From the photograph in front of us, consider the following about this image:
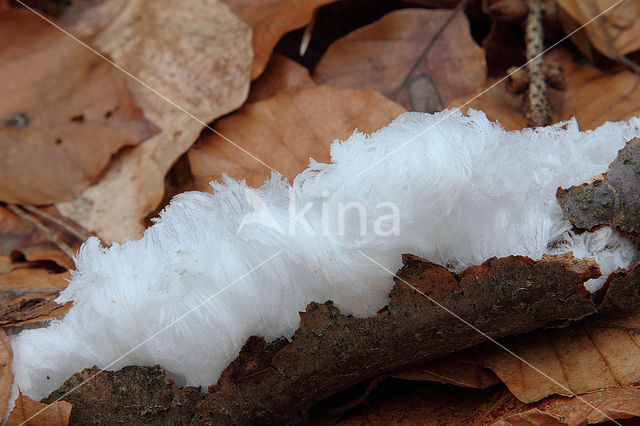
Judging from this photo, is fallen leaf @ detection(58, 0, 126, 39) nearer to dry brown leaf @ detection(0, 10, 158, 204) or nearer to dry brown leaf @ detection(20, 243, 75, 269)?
dry brown leaf @ detection(0, 10, 158, 204)

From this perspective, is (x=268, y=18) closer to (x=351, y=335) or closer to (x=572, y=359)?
(x=351, y=335)

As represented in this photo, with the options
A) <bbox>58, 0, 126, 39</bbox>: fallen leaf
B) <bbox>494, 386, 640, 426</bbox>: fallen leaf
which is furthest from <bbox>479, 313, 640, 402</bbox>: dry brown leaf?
<bbox>58, 0, 126, 39</bbox>: fallen leaf

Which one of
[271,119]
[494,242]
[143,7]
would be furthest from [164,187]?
[494,242]

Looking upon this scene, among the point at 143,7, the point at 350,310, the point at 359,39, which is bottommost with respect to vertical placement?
the point at 350,310

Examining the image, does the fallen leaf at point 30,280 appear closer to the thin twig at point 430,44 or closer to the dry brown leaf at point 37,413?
the dry brown leaf at point 37,413

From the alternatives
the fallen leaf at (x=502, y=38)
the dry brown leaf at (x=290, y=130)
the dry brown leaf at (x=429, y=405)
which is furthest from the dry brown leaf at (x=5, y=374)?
the fallen leaf at (x=502, y=38)

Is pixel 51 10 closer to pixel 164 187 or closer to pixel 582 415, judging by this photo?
pixel 164 187

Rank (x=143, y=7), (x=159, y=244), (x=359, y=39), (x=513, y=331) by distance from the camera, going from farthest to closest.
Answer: (x=359, y=39) → (x=143, y=7) → (x=513, y=331) → (x=159, y=244)

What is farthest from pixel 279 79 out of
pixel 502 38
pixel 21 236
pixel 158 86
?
pixel 21 236
